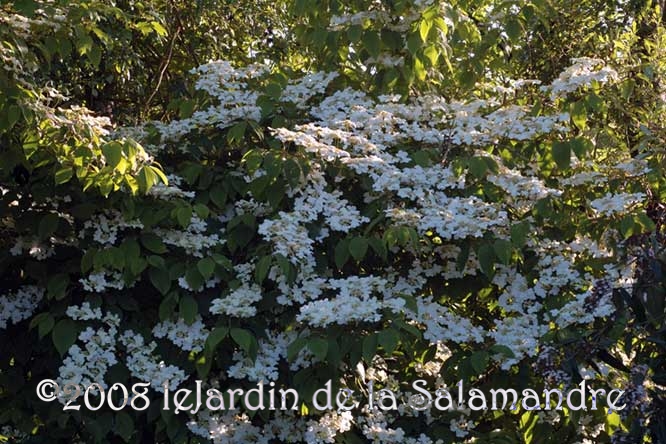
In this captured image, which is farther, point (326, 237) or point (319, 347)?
point (326, 237)

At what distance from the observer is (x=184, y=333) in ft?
9.75

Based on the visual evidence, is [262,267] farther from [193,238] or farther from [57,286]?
[57,286]

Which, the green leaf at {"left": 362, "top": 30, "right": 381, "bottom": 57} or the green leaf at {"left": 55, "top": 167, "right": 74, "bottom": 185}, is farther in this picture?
the green leaf at {"left": 362, "top": 30, "right": 381, "bottom": 57}

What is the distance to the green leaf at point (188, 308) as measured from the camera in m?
2.91

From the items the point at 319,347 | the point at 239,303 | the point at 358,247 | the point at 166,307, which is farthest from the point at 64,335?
the point at 358,247

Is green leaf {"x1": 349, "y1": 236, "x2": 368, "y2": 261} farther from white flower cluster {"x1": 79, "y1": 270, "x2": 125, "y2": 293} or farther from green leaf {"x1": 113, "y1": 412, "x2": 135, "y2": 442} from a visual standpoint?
green leaf {"x1": 113, "y1": 412, "x2": 135, "y2": 442}

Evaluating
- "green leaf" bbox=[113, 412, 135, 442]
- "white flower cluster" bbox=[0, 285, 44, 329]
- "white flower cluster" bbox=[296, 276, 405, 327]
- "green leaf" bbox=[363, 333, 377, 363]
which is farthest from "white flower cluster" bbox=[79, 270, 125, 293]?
"green leaf" bbox=[363, 333, 377, 363]

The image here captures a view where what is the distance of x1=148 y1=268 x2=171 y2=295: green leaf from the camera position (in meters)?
2.95

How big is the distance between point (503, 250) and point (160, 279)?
41.0 inches

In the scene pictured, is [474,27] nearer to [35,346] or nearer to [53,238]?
[53,238]

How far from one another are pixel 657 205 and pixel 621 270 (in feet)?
1.62

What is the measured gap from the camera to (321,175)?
3092 millimetres

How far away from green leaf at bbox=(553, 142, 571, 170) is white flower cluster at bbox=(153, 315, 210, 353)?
1264mm

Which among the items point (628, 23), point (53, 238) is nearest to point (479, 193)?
point (53, 238)
